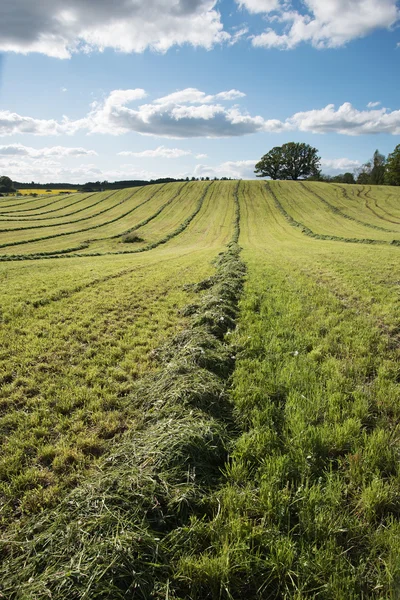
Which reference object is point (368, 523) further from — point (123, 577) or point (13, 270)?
point (13, 270)

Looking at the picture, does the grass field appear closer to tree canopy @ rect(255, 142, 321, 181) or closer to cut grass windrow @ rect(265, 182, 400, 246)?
cut grass windrow @ rect(265, 182, 400, 246)

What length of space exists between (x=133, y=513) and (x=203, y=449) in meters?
0.96

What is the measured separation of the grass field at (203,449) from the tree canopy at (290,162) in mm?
117683

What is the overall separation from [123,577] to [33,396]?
11.8 feet

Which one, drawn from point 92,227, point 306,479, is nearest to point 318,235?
point 92,227

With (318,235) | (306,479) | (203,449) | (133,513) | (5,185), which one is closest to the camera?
(133,513)

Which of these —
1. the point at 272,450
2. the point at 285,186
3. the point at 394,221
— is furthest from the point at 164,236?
the point at 285,186

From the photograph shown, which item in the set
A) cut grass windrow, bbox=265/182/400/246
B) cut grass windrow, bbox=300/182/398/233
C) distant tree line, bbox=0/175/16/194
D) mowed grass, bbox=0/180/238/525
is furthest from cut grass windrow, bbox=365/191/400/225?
distant tree line, bbox=0/175/16/194

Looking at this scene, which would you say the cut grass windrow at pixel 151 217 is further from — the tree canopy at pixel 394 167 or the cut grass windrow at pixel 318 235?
the tree canopy at pixel 394 167

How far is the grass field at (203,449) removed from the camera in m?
2.18

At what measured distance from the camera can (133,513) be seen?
8.39 ft

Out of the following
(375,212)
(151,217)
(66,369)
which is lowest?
(66,369)

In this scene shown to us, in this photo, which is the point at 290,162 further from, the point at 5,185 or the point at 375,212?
the point at 5,185

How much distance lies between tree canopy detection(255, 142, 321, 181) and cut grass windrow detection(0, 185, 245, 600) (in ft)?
410
